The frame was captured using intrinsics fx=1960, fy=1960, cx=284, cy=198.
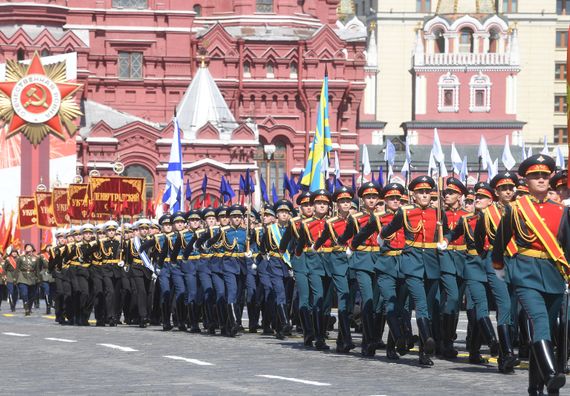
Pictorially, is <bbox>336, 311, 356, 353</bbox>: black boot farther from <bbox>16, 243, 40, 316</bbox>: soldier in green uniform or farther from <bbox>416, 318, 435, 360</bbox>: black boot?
<bbox>16, 243, 40, 316</bbox>: soldier in green uniform

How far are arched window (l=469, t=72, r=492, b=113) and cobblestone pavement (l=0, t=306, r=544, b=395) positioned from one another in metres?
92.5

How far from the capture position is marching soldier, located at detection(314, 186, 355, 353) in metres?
21.8

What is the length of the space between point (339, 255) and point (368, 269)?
121 cm

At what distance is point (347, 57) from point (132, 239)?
61103 mm

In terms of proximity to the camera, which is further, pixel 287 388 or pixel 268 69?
pixel 268 69

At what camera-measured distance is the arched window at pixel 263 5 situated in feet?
300

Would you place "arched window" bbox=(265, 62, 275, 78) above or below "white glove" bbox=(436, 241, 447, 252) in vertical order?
above

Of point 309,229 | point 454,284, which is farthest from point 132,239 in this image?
point 454,284

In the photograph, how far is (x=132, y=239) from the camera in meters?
31.2

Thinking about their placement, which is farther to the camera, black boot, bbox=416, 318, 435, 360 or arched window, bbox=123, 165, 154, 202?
arched window, bbox=123, 165, 154, 202

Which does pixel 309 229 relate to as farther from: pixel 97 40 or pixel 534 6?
pixel 534 6

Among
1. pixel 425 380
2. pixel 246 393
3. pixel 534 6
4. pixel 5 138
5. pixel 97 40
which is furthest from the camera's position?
pixel 534 6

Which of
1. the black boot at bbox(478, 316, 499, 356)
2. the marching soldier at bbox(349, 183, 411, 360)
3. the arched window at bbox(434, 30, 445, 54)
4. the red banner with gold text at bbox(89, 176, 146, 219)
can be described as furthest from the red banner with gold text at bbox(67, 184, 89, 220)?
the arched window at bbox(434, 30, 445, 54)

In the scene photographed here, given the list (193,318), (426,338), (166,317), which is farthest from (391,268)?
(166,317)
